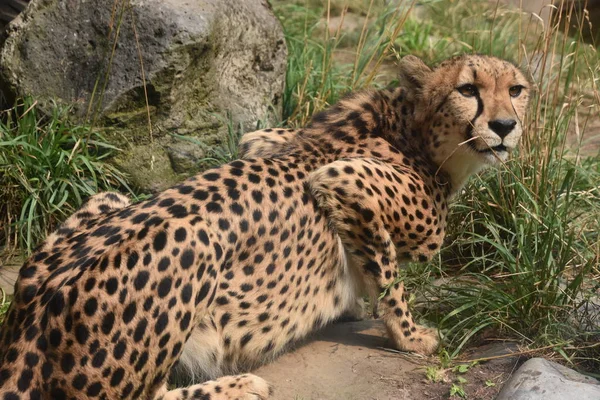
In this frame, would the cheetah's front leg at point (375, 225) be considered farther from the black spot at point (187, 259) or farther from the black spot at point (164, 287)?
the black spot at point (164, 287)

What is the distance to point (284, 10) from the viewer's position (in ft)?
28.9

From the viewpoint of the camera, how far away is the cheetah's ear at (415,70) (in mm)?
5039

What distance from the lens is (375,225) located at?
4.65 meters

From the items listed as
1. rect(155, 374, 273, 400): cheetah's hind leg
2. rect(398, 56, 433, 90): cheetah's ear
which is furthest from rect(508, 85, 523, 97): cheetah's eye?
rect(155, 374, 273, 400): cheetah's hind leg

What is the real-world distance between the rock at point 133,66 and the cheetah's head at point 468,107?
68.7 inches

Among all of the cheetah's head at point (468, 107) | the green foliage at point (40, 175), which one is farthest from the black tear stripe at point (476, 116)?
the green foliage at point (40, 175)

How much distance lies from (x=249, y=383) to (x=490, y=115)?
1.96m

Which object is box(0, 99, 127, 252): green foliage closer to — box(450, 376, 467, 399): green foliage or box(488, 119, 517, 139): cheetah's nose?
box(488, 119, 517, 139): cheetah's nose

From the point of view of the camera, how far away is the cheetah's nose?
15.6 ft

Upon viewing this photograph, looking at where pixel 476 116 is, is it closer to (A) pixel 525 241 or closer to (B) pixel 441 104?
(B) pixel 441 104

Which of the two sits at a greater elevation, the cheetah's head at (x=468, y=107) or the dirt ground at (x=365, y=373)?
the cheetah's head at (x=468, y=107)

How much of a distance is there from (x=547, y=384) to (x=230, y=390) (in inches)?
61.6

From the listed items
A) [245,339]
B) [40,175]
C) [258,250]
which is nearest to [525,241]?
[258,250]

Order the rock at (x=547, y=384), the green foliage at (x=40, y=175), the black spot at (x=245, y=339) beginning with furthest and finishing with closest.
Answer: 1. the green foliage at (x=40, y=175)
2. the black spot at (x=245, y=339)
3. the rock at (x=547, y=384)
